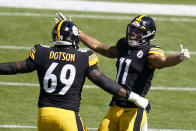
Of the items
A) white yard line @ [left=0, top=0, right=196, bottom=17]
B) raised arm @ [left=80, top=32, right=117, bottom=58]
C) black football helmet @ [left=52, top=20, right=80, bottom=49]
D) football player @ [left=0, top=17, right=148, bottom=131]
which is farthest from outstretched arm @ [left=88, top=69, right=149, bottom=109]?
white yard line @ [left=0, top=0, right=196, bottom=17]

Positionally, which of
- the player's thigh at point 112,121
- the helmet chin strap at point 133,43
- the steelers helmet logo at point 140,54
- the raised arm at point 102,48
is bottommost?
the player's thigh at point 112,121

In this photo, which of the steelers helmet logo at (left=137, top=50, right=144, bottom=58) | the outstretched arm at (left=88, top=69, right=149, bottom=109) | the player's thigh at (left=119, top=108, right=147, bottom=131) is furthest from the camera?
the steelers helmet logo at (left=137, top=50, right=144, bottom=58)

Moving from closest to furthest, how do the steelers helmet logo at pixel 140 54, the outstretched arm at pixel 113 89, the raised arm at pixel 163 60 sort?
the outstretched arm at pixel 113 89
the raised arm at pixel 163 60
the steelers helmet logo at pixel 140 54

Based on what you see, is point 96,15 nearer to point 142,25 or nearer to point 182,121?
point 182,121

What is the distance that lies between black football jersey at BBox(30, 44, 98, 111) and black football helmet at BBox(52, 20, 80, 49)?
11 cm

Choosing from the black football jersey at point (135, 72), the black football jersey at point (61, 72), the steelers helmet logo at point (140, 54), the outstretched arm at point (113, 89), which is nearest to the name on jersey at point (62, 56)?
the black football jersey at point (61, 72)

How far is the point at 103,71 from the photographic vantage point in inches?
424

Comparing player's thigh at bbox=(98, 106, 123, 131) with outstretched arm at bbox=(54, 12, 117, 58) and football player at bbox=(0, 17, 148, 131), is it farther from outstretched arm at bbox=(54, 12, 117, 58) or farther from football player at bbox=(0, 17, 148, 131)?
outstretched arm at bbox=(54, 12, 117, 58)

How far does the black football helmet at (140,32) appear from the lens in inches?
261

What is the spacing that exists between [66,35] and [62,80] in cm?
54

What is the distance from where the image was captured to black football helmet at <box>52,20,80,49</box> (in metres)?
5.99

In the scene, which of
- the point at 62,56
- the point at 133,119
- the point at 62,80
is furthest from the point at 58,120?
the point at 133,119

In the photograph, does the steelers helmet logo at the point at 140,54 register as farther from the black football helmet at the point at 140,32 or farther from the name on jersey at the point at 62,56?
the name on jersey at the point at 62,56

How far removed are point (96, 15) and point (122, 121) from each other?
7.33 m
